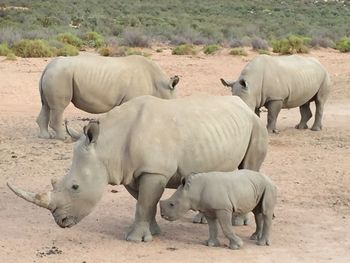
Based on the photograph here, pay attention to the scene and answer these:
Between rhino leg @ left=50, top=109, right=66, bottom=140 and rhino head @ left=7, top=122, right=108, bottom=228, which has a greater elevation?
rhino head @ left=7, top=122, right=108, bottom=228

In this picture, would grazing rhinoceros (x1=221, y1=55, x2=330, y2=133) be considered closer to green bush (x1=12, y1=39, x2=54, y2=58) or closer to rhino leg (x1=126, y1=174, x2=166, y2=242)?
rhino leg (x1=126, y1=174, x2=166, y2=242)

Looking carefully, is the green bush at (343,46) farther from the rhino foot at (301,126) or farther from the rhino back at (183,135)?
the rhino back at (183,135)

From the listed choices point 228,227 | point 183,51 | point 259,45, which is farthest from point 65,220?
point 259,45

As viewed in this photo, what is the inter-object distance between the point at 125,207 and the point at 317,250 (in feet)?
8.68

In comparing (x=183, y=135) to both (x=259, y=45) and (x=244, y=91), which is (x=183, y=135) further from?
(x=259, y=45)

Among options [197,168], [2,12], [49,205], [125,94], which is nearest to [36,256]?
[49,205]

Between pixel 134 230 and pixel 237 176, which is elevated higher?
pixel 237 176

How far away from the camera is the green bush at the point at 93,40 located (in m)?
32.4

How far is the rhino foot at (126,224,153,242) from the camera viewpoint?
8070 mm

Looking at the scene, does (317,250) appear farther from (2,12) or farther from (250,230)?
(2,12)

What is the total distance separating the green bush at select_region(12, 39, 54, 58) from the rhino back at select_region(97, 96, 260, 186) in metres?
19.2

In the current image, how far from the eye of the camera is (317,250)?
26.2ft

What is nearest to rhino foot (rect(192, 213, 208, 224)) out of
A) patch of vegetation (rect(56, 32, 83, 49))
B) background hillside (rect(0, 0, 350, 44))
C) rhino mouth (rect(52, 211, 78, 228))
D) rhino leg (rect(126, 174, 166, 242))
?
rhino leg (rect(126, 174, 166, 242))

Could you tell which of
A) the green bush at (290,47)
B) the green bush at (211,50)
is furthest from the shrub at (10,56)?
the green bush at (290,47)
